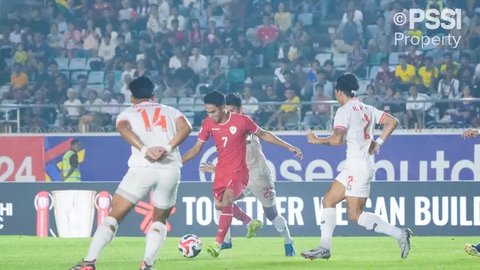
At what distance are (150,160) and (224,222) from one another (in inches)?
133

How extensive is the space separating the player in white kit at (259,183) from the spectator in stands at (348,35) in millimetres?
10128

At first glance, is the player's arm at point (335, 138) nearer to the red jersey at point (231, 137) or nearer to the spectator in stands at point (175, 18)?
the red jersey at point (231, 137)

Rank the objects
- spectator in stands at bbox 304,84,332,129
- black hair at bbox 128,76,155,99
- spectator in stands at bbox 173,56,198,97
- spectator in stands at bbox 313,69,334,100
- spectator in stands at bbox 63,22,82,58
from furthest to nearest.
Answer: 1. spectator in stands at bbox 63,22,82,58
2. spectator in stands at bbox 173,56,198,97
3. spectator in stands at bbox 313,69,334,100
4. spectator in stands at bbox 304,84,332,129
5. black hair at bbox 128,76,155,99

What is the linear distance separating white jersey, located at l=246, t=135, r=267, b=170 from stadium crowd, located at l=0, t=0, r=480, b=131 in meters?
6.34

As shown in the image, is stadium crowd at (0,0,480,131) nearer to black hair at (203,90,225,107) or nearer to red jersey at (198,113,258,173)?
red jersey at (198,113,258,173)

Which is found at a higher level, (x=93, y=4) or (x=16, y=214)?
(x=93, y=4)

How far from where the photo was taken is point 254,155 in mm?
17266

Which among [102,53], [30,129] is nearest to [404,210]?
[30,129]

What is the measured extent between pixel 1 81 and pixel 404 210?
1063 cm

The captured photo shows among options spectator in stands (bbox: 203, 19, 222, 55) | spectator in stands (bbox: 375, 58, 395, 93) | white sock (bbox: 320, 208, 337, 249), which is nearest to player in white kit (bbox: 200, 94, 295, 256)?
white sock (bbox: 320, 208, 337, 249)

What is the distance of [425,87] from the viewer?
25.4 metres

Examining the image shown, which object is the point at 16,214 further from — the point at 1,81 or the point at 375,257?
the point at 375,257

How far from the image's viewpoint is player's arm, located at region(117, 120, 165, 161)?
1213cm

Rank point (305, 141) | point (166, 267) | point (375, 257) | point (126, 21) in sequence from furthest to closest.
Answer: point (126, 21)
point (305, 141)
point (375, 257)
point (166, 267)
